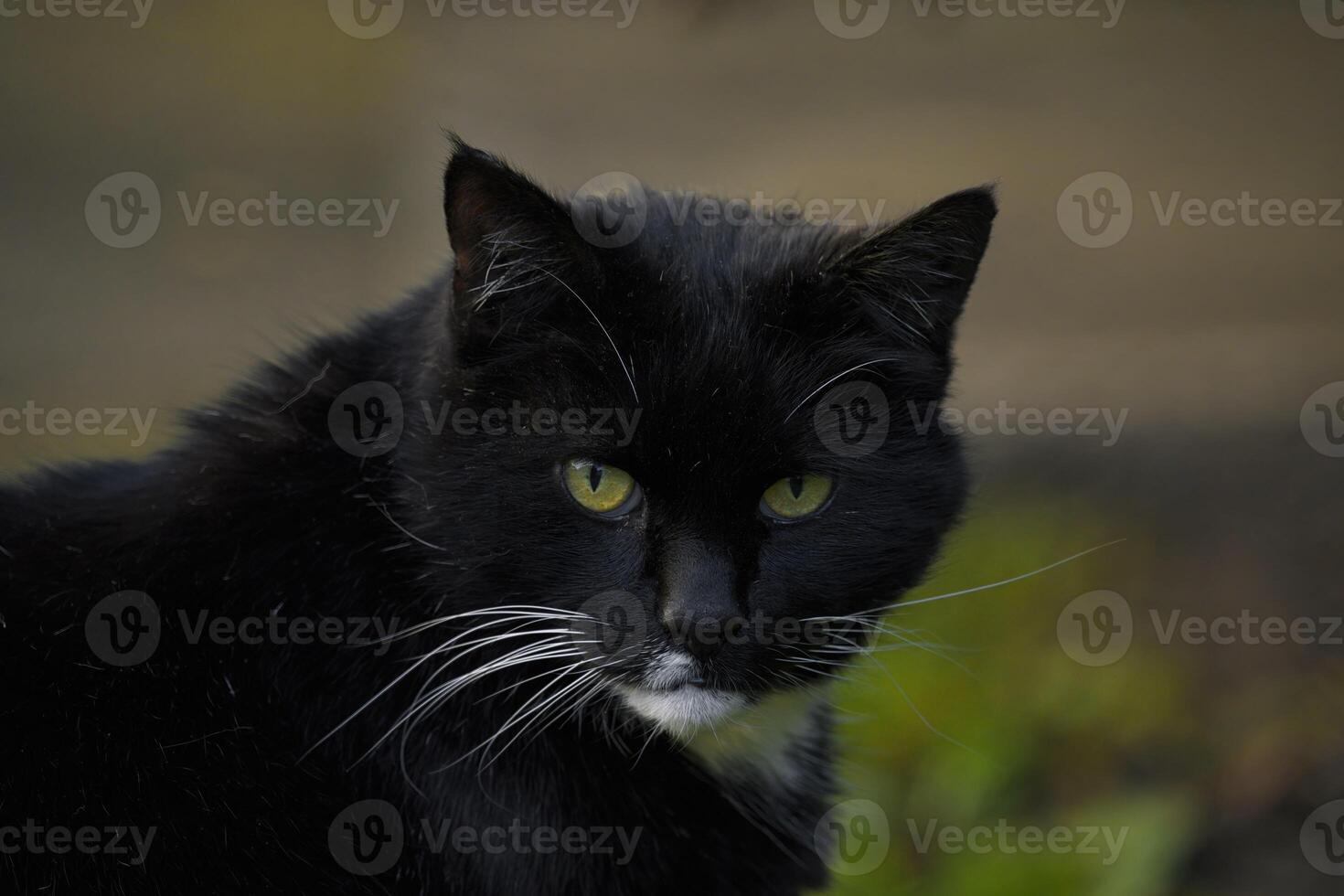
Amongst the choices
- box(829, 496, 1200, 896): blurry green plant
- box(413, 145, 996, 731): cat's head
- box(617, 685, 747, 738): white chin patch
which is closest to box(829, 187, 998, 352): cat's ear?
box(413, 145, 996, 731): cat's head

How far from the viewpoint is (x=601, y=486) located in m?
2.18

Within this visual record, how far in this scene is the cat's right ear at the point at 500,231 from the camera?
6.75ft

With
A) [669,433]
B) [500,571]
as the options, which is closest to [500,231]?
[669,433]

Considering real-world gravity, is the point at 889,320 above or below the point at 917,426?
above

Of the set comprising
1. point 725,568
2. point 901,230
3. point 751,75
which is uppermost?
point 751,75

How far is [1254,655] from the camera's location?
3.99m

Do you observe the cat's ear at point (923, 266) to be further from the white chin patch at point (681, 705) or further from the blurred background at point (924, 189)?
the blurred background at point (924, 189)

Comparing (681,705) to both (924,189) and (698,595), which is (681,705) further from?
(924,189)

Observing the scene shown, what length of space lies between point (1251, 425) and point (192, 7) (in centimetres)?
507

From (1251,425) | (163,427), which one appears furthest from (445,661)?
(1251,425)

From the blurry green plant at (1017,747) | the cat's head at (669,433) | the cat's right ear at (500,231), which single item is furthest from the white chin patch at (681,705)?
the blurry green plant at (1017,747)

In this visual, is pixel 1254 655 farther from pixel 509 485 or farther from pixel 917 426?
pixel 509 485

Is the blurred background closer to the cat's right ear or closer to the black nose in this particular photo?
the black nose

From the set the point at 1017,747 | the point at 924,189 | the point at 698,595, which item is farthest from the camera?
the point at 924,189
